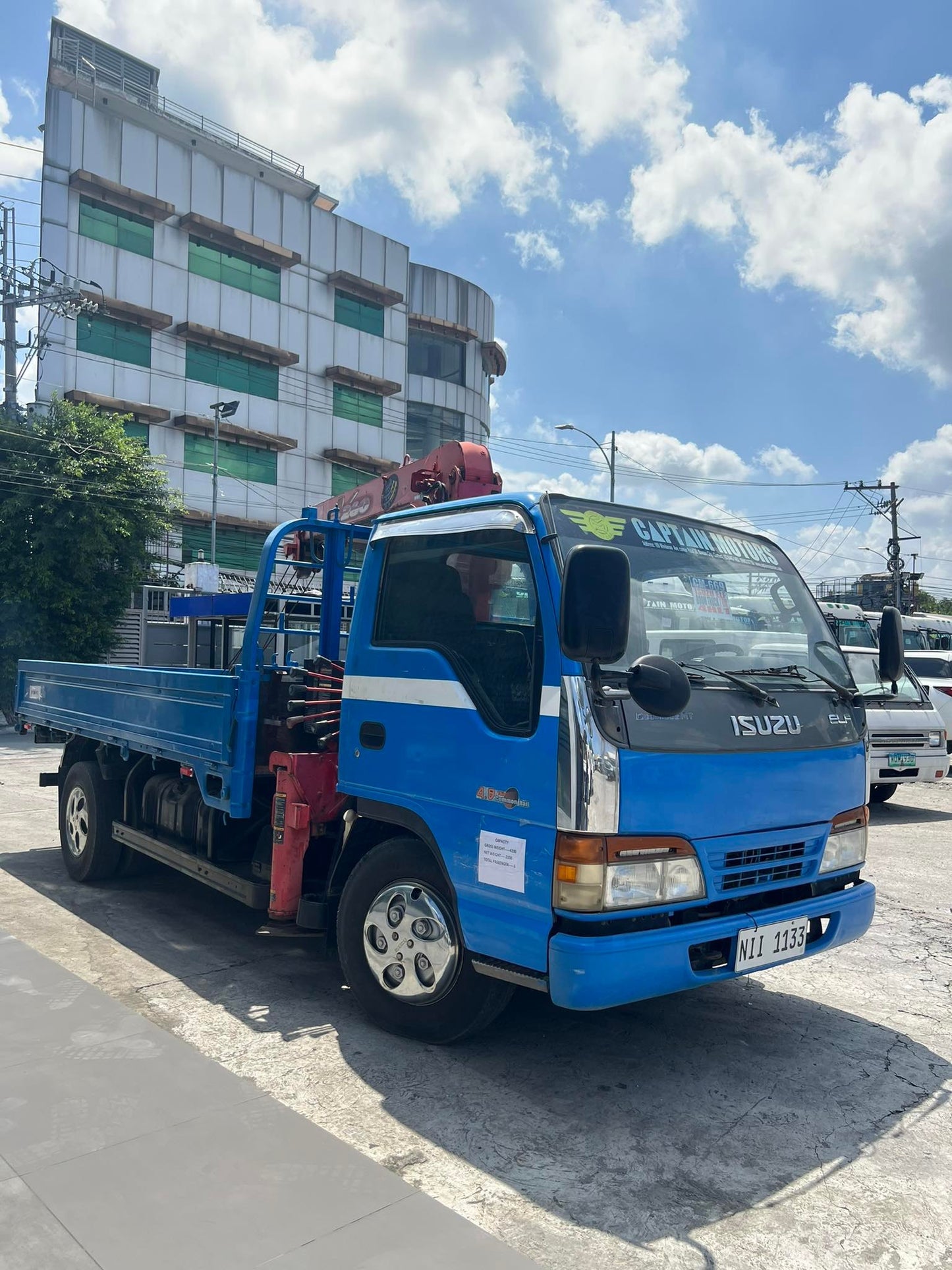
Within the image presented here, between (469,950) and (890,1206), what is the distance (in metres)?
1.61

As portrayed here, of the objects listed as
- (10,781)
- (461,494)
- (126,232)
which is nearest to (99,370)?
(126,232)

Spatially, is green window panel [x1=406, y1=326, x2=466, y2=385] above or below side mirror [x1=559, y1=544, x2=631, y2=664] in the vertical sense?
above

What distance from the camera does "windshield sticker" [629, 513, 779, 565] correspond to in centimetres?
407

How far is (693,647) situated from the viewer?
3.85 m

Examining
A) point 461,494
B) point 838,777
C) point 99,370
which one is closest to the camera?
point 838,777

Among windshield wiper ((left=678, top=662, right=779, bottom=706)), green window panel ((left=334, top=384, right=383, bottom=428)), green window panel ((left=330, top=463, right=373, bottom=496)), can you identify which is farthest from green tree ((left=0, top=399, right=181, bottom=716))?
windshield wiper ((left=678, top=662, right=779, bottom=706))

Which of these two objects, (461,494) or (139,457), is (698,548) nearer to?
(461,494)

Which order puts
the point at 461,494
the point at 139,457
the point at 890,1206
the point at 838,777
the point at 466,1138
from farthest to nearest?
the point at 139,457 → the point at 461,494 → the point at 838,777 → the point at 466,1138 → the point at 890,1206

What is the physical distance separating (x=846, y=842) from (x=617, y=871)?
1.49 metres

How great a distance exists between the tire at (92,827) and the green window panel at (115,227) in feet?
95.9

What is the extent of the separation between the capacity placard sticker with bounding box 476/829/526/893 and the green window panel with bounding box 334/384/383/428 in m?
36.2

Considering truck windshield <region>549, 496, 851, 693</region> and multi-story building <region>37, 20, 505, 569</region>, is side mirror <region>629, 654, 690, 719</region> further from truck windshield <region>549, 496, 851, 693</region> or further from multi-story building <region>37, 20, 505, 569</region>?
multi-story building <region>37, 20, 505, 569</region>

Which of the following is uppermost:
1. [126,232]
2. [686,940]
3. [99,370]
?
[126,232]

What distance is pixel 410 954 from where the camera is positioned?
13.2 feet
